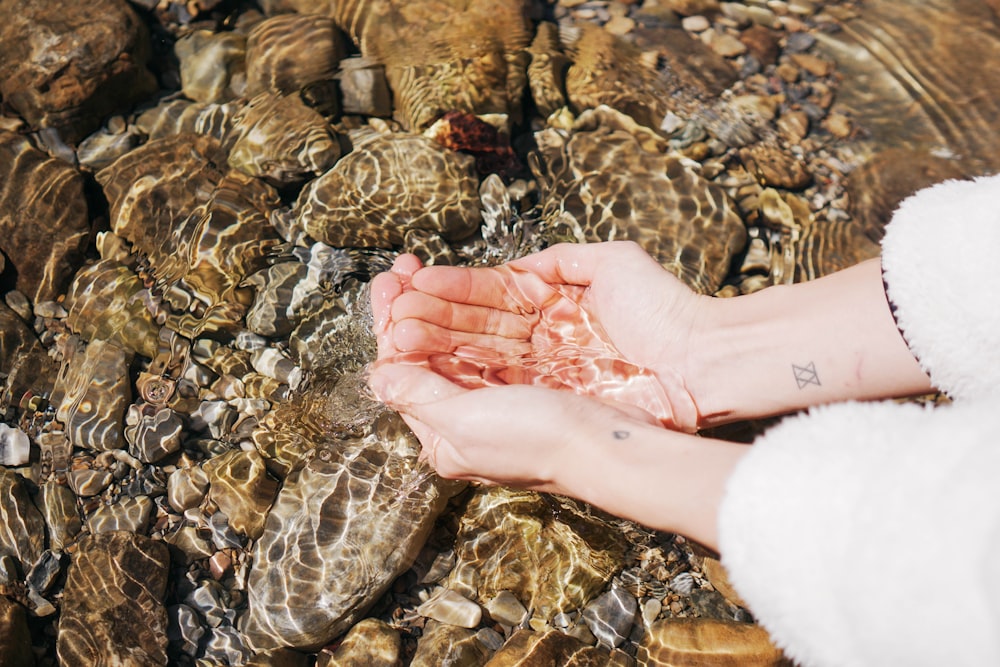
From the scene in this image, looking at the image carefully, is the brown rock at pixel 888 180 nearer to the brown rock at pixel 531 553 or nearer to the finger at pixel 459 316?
the finger at pixel 459 316

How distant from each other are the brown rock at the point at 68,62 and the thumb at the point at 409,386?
3044mm

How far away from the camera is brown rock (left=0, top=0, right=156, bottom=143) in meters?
4.56

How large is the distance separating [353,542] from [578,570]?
1.08 metres

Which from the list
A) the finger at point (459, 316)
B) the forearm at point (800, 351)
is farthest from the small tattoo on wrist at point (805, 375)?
the finger at point (459, 316)

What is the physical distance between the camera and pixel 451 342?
3334mm

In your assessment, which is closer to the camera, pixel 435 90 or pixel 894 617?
pixel 894 617

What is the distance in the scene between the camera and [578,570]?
11.4 ft

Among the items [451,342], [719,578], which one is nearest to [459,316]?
[451,342]

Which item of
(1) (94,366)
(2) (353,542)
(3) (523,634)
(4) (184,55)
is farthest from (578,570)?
(4) (184,55)

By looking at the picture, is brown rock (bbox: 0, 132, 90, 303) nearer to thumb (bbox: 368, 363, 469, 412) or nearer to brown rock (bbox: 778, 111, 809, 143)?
thumb (bbox: 368, 363, 469, 412)

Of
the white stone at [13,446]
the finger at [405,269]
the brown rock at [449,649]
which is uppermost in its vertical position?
the finger at [405,269]

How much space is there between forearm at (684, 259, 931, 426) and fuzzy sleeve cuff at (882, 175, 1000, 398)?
0.58 feet

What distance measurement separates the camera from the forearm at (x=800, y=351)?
9.03 ft

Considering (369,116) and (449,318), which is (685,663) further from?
(369,116)
